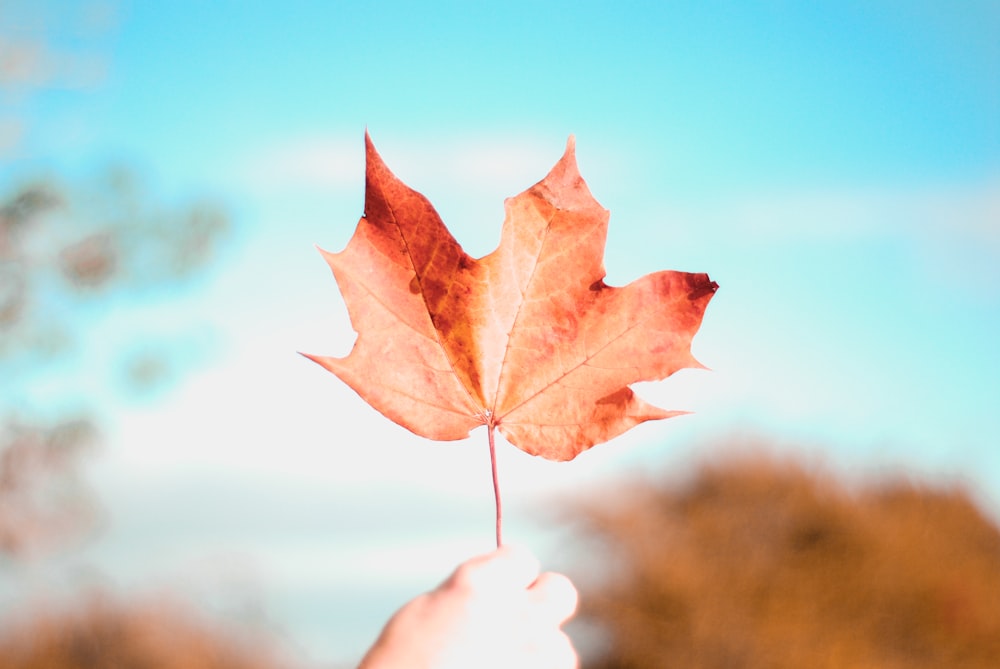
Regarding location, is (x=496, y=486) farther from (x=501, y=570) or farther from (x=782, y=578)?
(x=782, y=578)

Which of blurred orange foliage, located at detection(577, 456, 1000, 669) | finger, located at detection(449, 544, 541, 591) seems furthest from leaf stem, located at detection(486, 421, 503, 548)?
blurred orange foliage, located at detection(577, 456, 1000, 669)

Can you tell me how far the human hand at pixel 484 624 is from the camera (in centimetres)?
77

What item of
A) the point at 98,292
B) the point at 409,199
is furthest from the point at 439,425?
the point at 98,292

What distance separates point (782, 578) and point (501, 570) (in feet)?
10.3

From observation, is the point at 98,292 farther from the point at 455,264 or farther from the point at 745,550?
the point at 455,264

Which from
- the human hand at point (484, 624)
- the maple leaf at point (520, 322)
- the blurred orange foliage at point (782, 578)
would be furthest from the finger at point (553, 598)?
the blurred orange foliage at point (782, 578)

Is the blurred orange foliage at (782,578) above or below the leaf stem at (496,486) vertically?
below

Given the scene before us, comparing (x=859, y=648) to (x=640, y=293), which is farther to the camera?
(x=859, y=648)

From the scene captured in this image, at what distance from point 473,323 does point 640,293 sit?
15 centimetres

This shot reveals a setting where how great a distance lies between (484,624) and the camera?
30.8 inches

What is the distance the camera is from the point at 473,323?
0.83 metres

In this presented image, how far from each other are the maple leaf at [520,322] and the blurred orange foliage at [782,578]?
9.27 ft

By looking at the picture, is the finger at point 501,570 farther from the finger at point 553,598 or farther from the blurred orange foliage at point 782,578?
the blurred orange foliage at point 782,578

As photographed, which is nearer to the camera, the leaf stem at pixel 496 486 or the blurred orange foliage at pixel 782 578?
the leaf stem at pixel 496 486
